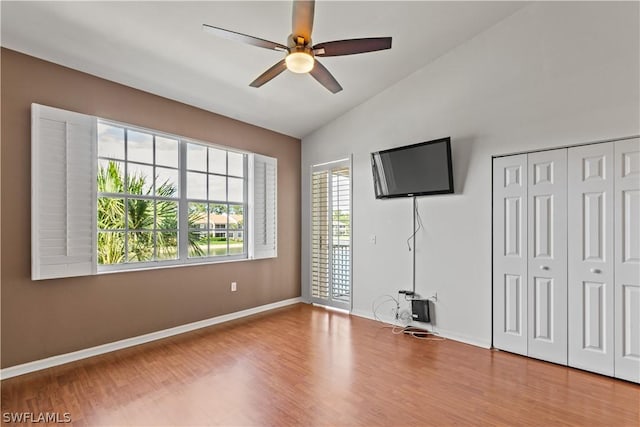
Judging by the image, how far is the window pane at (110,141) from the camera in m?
3.38

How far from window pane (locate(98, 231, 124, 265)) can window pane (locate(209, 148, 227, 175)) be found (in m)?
1.41

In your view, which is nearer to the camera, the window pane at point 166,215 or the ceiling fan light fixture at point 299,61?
the ceiling fan light fixture at point 299,61

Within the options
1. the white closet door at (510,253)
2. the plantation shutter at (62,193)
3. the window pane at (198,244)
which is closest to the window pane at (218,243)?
the window pane at (198,244)

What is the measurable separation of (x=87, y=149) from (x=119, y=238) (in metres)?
1.00

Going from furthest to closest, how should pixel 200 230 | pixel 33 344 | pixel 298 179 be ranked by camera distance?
Answer: 1. pixel 298 179
2. pixel 200 230
3. pixel 33 344

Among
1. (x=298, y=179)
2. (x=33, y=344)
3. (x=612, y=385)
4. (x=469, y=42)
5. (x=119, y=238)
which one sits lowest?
(x=612, y=385)

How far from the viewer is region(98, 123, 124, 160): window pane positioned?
11.1 feet

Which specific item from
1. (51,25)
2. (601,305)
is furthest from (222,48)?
(601,305)

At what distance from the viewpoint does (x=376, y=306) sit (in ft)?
14.7

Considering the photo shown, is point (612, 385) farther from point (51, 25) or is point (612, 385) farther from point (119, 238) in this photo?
point (51, 25)

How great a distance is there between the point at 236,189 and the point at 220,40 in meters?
2.11

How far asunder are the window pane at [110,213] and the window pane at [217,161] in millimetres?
1220

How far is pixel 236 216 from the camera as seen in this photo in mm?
4668

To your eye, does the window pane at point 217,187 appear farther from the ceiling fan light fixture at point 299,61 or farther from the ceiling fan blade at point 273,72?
the ceiling fan light fixture at point 299,61
